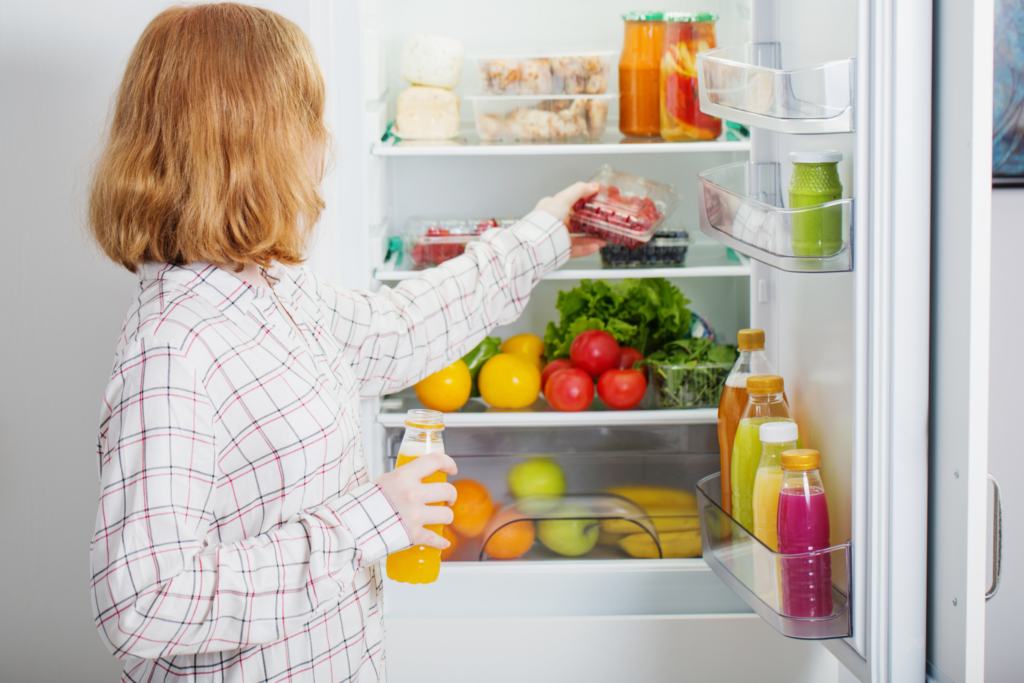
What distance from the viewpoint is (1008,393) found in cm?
163

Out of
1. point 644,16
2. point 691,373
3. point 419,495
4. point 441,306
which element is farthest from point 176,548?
point 644,16

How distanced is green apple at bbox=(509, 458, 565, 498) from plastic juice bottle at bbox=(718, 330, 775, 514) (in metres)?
0.40

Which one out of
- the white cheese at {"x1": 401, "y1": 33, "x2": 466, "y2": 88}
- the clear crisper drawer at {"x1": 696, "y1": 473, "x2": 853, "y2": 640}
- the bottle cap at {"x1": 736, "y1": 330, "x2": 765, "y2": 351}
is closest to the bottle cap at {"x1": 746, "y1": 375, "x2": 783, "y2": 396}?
the bottle cap at {"x1": 736, "y1": 330, "x2": 765, "y2": 351}

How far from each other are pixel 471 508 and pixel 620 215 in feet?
2.15

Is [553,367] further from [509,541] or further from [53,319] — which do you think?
[53,319]

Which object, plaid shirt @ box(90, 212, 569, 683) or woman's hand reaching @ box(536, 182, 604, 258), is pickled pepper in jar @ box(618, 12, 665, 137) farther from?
plaid shirt @ box(90, 212, 569, 683)

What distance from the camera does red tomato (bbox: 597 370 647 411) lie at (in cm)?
152

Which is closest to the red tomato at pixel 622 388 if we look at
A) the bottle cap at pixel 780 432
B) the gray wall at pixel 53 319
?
the bottle cap at pixel 780 432

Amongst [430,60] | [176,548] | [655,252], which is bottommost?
[176,548]

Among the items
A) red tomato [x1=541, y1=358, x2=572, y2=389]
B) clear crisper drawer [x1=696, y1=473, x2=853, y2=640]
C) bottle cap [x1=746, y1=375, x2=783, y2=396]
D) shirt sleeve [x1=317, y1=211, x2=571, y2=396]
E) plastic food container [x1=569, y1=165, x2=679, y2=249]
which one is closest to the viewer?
clear crisper drawer [x1=696, y1=473, x2=853, y2=640]

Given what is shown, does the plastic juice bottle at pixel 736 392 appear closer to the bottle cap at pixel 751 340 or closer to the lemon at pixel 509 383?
the bottle cap at pixel 751 340

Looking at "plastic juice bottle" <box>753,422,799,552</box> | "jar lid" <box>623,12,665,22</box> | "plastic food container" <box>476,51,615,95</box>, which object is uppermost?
"jar lid" <box>623,12,665,22</box>

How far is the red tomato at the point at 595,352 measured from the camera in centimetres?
156

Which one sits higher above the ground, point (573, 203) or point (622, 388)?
point (573, 203)
